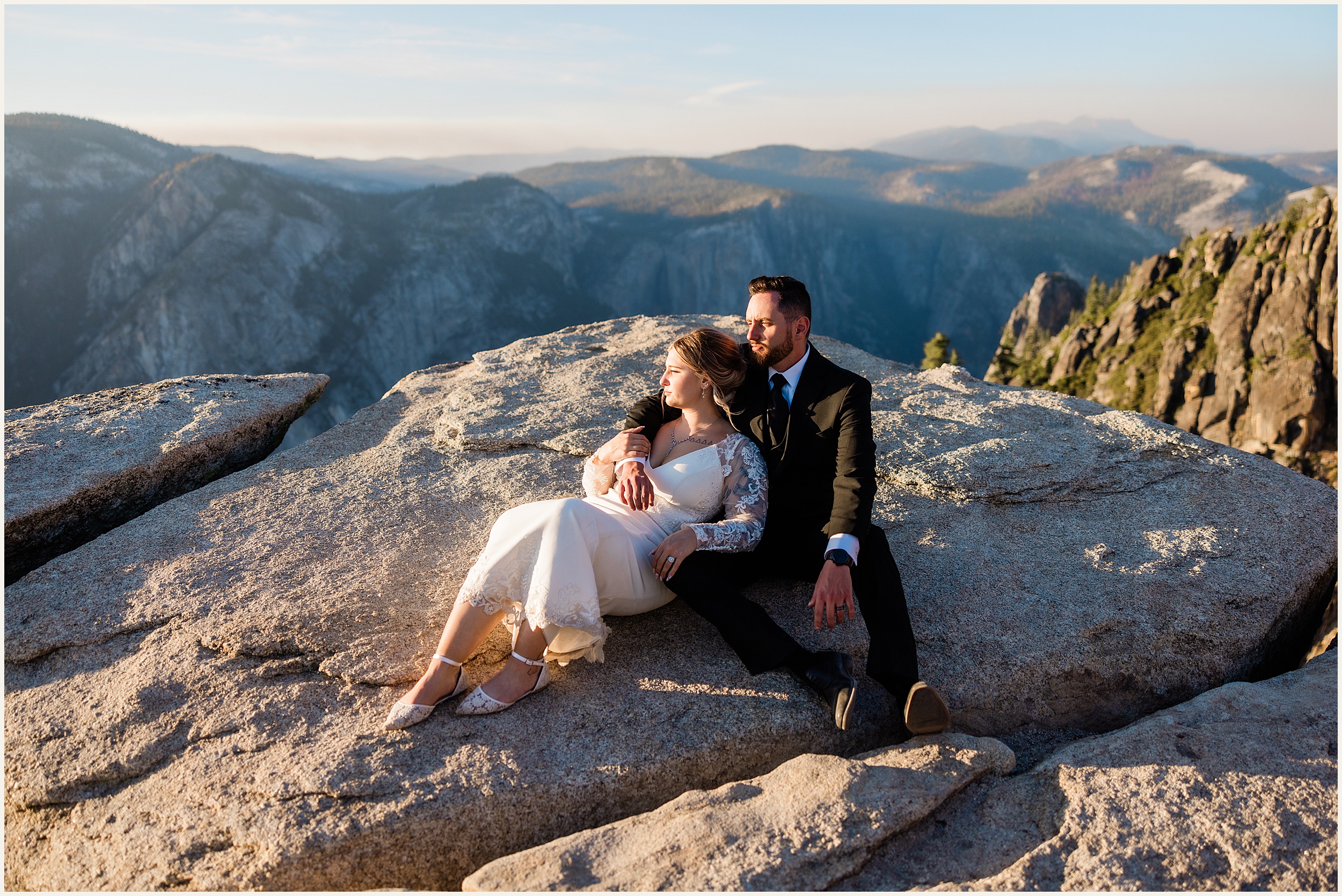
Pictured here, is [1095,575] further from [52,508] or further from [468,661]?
[52,508]

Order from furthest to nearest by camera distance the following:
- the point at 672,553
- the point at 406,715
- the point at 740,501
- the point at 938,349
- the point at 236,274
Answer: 1. the point at 236,274
2. the point at 938,349
3. the point at 740,501
4. the point at 672,553
5. the point at 406,715

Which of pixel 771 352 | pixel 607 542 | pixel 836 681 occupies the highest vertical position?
pixel 771 352

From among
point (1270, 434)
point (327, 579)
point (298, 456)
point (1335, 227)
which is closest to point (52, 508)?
point (298, 456)

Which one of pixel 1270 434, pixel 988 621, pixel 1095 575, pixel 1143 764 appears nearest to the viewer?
pixel 1143 764

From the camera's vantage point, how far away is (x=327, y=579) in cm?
596

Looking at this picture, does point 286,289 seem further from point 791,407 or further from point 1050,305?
point 791,407

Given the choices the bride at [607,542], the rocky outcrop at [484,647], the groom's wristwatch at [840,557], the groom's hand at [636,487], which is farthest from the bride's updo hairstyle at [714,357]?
the rocky outcrop at [484,647]

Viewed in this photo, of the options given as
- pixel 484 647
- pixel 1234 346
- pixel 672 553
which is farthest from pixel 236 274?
pixel 672 553

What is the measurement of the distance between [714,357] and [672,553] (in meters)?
1.46

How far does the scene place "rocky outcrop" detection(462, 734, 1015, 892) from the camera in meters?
3.64

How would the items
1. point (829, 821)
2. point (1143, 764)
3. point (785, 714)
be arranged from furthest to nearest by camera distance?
point (785, 714), point (1143, 764), point (829, 821)

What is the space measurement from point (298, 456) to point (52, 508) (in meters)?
2.12

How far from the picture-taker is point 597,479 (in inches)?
223

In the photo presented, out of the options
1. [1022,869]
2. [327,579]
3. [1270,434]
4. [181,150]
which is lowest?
[1270,434]
